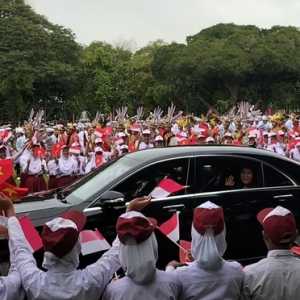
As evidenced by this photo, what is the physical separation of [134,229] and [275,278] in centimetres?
90

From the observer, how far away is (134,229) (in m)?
3.13

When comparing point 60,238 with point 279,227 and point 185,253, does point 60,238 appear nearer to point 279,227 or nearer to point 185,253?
point 279,227

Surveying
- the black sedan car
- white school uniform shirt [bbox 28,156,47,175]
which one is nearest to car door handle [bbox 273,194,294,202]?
the black sedan car

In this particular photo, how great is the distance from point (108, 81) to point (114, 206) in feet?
142

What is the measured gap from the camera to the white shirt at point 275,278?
3.29m

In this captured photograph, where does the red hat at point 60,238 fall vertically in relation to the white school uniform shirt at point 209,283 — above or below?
above

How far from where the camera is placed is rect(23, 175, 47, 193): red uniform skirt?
468 inches

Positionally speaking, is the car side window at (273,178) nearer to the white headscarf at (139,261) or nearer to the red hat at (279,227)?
the red hat at (279,227)

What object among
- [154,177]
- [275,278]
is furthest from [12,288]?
[154,177]

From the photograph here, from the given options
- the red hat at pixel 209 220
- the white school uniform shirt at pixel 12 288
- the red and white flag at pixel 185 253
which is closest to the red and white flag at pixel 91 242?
the red and white flag at pixel 185 253

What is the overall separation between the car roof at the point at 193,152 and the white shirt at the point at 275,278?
2931mm

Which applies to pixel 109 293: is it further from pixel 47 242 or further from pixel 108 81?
pixel 108 81

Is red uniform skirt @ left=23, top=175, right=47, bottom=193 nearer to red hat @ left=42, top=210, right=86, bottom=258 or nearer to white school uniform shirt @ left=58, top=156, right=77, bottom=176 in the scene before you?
white school uniform shirt @ left=58, top=156, right=77, bottom=176

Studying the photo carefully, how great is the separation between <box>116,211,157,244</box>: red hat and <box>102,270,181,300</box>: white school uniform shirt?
0.24m
